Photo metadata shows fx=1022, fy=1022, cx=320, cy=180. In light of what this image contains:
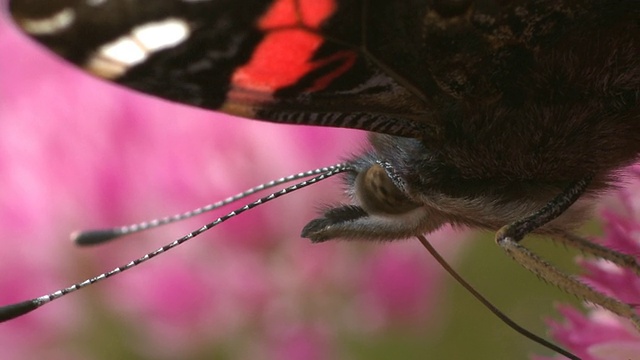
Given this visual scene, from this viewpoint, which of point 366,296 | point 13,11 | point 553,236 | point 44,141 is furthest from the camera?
point 44,141

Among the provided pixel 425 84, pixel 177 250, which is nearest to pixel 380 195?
pixel 425 84

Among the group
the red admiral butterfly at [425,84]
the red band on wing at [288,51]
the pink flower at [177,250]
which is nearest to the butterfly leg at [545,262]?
the red admiral butterfly at [425,84]

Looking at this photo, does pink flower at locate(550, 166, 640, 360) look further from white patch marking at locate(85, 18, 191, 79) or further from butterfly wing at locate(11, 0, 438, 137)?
white patch marking at locate(85, 18, 191, 79)

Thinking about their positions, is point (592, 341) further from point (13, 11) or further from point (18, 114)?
point (18, 114)

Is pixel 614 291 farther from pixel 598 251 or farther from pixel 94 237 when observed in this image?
pixel 94 237

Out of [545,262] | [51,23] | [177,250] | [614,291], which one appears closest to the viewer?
[51,23]

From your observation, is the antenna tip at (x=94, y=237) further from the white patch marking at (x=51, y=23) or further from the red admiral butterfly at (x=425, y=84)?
the white patch marking at (x=51, y=23)

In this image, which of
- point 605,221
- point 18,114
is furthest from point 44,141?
point 605,221
